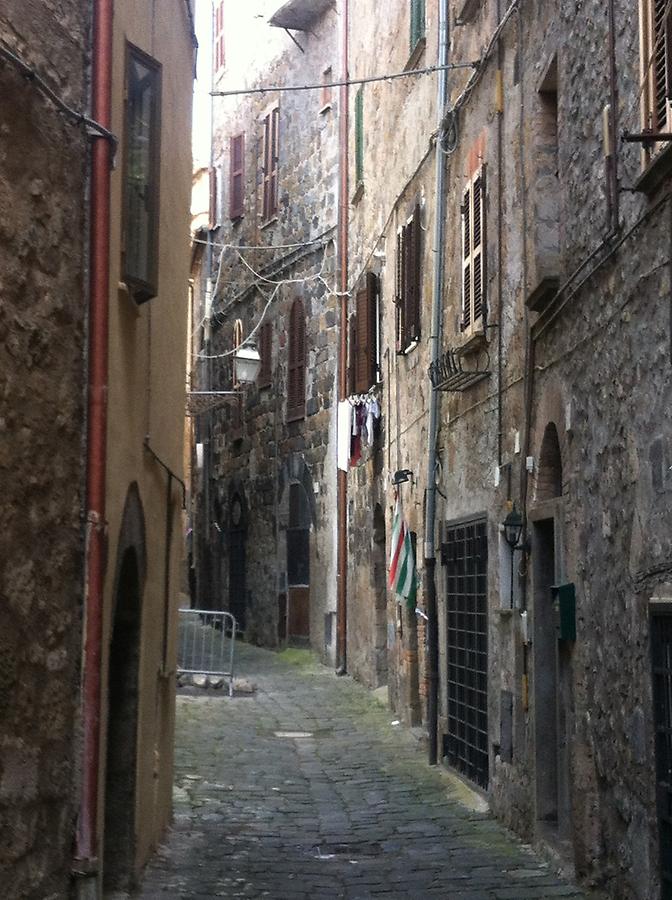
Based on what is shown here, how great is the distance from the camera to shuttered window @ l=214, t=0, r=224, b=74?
27.9 m

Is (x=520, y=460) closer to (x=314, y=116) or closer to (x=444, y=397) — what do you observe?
(x=444, y=397)

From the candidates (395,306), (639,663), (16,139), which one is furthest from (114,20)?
(395,306)

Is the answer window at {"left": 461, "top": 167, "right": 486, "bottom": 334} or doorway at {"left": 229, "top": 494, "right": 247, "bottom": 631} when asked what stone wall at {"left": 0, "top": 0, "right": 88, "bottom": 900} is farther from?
doorway at {"left": 229, "top": 494, "right": 247, "bottom": 631}

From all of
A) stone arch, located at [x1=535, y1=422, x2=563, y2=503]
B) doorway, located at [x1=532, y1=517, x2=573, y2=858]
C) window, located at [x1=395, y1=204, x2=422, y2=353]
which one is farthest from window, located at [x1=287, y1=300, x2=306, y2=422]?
stone arch, located at [x1=535, y1=422, x2=563, y2=503]

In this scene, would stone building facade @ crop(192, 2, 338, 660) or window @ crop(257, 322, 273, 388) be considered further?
window @ crop(257, 322, 273, 388)

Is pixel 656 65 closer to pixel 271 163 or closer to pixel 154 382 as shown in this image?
pixel 154 382

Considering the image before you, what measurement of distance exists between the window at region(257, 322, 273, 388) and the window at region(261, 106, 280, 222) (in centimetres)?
189

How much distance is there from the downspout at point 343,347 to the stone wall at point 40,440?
13925mm

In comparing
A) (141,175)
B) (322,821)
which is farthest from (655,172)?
(322,821)

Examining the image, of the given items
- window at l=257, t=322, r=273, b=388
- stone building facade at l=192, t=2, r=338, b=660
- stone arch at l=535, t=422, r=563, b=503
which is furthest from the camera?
window at l=257, t=322, r=273, b=388

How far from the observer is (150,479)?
7801 mm

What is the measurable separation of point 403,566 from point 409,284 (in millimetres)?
2793

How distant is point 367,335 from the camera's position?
17141 mm

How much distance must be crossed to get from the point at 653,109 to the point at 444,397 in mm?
6356
